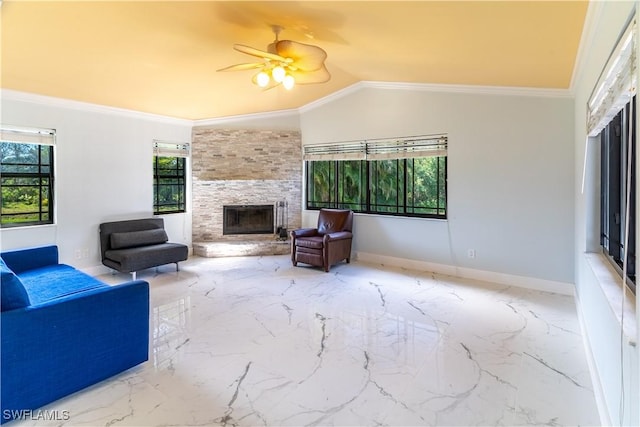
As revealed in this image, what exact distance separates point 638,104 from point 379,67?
3543mm

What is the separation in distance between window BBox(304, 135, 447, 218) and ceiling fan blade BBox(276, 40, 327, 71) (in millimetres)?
2461

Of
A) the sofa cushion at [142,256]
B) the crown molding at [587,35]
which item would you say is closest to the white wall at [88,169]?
the sofa cushion at [142,256]

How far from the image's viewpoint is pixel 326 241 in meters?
5.27

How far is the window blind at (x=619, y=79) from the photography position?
1.47 metres

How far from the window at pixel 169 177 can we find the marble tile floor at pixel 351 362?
222cm

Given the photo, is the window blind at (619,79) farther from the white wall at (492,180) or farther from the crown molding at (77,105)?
the crown molding at (77,105)

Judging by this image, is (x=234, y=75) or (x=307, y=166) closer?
(x=234, y=75)

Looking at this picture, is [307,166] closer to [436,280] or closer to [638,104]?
[436,280]

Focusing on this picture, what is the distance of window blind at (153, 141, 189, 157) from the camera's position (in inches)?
235

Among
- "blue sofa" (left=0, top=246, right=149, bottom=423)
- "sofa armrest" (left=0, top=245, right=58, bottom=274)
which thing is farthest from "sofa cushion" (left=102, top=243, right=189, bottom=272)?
"blue sofa" (left=0, top=246, right=149, bottom=423)

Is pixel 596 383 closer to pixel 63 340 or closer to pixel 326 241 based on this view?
pixel 63 340

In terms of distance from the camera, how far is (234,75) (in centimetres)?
461

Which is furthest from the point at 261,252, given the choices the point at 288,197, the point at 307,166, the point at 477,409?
the point at 477,409

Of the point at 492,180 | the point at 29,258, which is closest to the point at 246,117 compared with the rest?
the point at 29,258
